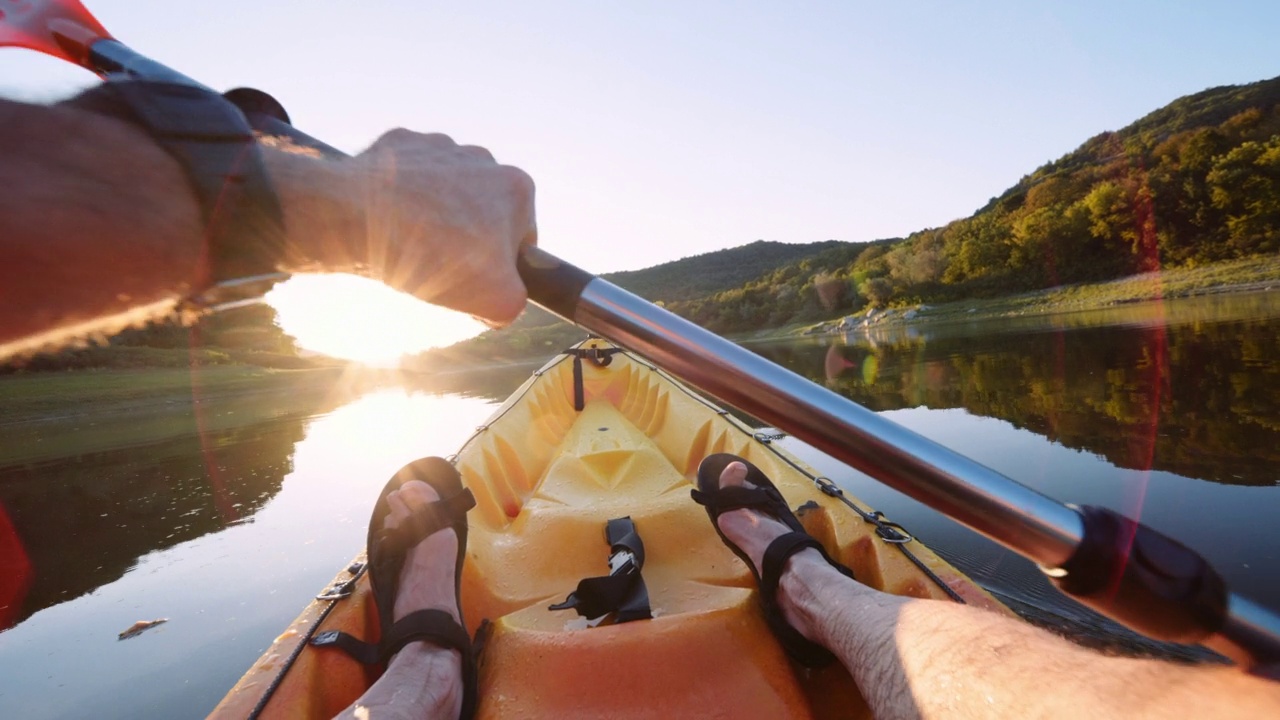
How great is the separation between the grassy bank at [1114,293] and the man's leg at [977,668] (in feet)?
89.5

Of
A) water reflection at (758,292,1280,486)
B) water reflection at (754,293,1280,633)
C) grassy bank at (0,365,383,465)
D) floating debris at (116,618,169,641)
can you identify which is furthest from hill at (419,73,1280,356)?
floating debris at (116,618,169,641)

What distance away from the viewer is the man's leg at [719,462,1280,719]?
0.60m

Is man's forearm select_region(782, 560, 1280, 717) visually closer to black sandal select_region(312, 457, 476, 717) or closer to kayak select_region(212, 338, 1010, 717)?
kayak select_region(212, 338, 1010, 717)

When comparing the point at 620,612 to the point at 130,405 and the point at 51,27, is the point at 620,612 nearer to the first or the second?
the point at 51,27

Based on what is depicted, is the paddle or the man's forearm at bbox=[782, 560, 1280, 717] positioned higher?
the paddle

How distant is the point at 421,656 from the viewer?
1412 mm

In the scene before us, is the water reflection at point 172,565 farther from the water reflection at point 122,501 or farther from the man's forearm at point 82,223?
the man's forearm at point 82,223

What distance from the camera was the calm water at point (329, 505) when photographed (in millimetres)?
2711

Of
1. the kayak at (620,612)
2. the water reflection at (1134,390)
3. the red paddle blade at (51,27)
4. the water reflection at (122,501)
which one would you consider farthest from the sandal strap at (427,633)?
the water reflection at (1134,390)

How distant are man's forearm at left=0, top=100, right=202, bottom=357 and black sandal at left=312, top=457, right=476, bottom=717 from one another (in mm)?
1195

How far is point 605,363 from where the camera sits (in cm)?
607

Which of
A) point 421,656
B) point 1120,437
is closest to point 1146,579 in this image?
point 421,656

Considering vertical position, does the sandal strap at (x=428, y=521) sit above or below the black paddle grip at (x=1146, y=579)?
below

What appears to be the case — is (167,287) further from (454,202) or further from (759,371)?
(759,371)
